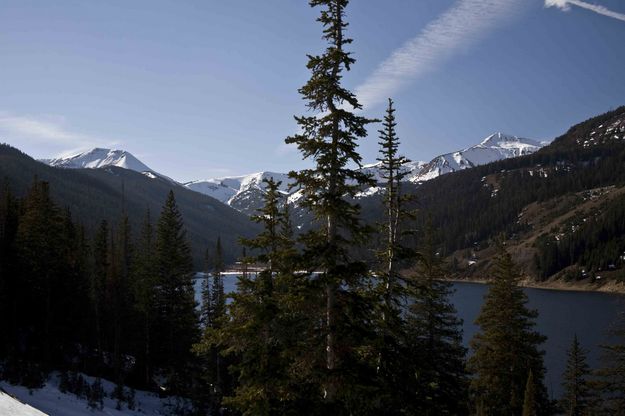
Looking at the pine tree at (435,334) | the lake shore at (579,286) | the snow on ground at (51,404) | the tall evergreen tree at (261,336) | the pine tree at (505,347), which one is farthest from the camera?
the lake shore at (579,286)

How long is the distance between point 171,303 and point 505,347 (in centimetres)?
2617

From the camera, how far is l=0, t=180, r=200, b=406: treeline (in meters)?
30.9

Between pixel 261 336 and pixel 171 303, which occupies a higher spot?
pixel 261 336

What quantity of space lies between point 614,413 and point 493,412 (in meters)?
7.61

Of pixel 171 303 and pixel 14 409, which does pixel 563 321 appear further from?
pixel 14 409

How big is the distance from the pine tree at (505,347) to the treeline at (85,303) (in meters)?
23.8

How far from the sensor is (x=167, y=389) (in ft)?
115

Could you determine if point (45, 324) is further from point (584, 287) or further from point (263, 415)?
point (584, 287)

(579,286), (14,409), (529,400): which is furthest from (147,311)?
(579,286)

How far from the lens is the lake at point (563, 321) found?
54312 mm

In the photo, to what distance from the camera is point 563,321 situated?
82500 mm

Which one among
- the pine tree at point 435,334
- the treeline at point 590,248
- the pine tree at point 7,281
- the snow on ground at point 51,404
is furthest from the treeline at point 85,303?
the treeline at point 590,248

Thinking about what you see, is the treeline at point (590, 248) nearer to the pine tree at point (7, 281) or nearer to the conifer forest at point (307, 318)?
the conifer forest at point (307, 318)

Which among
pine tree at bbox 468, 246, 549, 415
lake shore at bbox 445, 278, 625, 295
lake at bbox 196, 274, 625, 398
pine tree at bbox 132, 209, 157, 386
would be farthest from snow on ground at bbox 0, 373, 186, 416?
lake shore at bbox 445, 278, 625, 295
